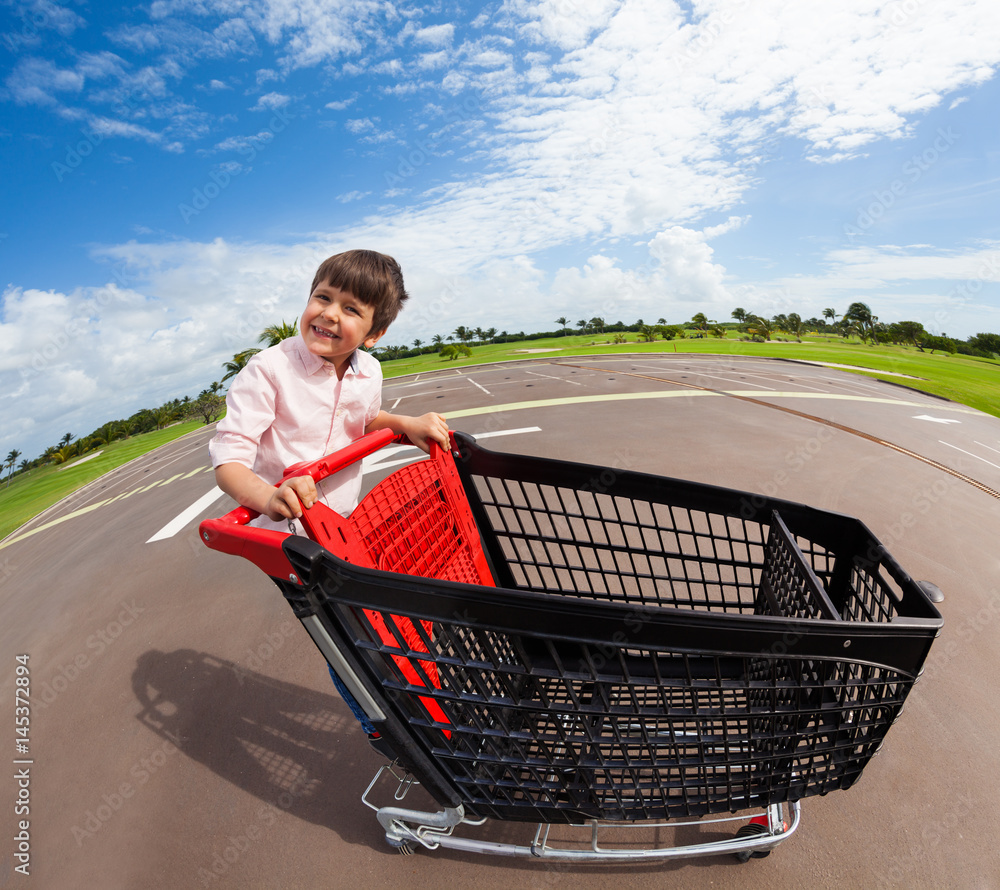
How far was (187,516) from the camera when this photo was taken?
4.82 m

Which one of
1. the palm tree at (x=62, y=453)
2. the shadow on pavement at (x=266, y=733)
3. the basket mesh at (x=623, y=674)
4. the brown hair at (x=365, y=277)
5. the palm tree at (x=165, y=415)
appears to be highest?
the palm tree at (x=165, y=415)

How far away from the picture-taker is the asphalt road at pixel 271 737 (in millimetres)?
1494

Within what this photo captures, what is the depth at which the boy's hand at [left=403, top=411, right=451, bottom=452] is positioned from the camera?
5.66 ft

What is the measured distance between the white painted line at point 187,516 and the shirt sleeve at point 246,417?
3568 millimetres

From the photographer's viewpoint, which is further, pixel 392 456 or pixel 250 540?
pixel 392 456

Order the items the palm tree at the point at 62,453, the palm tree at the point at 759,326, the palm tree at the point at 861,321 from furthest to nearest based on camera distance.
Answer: the palm tree at the point at 759,326 < the palm tree at the point at 861,321 < the palm tree at the point at 62,453

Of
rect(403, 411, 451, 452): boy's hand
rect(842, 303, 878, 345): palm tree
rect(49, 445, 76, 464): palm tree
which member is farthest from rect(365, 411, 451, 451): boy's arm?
rect(842, 303, 878, 345): palm tree

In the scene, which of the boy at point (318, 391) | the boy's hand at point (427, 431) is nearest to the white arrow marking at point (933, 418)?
the boy's hand at point (427, 431)

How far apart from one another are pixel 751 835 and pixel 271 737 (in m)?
1.86

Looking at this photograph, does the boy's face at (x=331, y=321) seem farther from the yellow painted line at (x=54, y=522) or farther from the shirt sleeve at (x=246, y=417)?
the yellow painted line at (x=54, y=522)

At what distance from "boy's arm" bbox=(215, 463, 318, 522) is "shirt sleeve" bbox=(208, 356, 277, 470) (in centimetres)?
6

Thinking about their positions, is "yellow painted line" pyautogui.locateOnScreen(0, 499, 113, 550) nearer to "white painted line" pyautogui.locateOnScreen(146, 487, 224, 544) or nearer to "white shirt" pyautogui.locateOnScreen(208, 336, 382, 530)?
"white painted line" pyautogui.locateOnScreen(146, 487, 224, 544)

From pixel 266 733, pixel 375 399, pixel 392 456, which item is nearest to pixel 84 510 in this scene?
pixel 392 456

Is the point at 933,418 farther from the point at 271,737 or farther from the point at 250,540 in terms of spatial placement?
the point at 250,540
